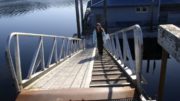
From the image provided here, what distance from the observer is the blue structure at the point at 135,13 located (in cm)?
2820

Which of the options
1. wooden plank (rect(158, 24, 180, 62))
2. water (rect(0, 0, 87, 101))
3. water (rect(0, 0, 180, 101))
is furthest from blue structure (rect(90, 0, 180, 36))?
wooden plank (rect(158, 24, 180, 62))

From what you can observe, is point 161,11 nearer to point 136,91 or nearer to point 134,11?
point 134,11

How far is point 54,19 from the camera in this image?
47219mm

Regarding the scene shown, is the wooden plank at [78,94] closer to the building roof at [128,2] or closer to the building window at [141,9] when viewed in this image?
the building roof at [128,2]

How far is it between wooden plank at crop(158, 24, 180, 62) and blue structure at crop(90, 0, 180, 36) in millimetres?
24929

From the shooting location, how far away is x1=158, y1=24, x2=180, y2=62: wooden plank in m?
2.67

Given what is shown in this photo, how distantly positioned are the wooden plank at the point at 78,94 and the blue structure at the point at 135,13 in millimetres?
23583

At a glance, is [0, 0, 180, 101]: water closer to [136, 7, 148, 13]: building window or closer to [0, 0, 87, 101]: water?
[0, 0, 87, 101]: water

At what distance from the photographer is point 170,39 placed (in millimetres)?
2877

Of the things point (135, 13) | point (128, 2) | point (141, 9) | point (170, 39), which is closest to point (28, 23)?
point (128, 2)

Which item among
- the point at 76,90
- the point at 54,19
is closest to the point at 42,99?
the point at 76,90

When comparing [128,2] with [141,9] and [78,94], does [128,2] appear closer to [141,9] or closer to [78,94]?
[141,9]

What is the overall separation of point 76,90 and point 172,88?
1130 centimetres

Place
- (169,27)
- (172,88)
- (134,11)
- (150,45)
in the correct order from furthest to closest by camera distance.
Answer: (134,11) < (150,45) < (172,88) < (169,27)
